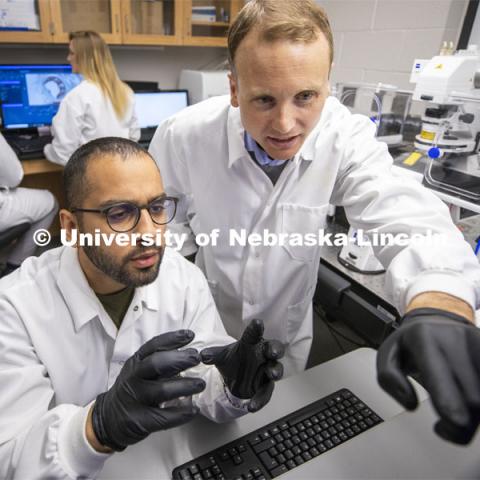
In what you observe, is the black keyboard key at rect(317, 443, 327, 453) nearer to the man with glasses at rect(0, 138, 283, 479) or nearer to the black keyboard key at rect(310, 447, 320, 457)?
the black keyboard key at rect(310, 447, 320, 457)

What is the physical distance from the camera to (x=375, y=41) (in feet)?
7.37

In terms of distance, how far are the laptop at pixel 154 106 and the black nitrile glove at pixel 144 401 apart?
2.49m

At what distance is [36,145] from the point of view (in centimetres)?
254

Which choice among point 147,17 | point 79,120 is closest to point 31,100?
point 79,120

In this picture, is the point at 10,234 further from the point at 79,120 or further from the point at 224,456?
the point at 224,456

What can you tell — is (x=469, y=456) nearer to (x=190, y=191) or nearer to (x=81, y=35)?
(x=190, y=191)

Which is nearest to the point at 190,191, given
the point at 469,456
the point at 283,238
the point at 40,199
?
the point at 283,238

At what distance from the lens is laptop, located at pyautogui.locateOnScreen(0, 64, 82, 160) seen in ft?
8.15

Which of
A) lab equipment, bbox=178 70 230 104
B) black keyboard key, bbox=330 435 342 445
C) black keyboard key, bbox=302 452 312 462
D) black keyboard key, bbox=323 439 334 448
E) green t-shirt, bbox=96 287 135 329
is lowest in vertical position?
black keyboard key, bbox=330 435 342 445

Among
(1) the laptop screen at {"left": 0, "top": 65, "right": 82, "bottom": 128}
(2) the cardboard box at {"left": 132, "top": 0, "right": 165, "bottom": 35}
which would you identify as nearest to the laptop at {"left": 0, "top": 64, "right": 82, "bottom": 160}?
(1) the laptop screen at {"left": 0, "top": 65, "right": 82, "bottom": 128}

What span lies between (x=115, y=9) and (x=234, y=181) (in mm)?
2098

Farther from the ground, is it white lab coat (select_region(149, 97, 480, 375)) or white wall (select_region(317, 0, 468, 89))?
white wall (select_region(317, 0, 468, 89))

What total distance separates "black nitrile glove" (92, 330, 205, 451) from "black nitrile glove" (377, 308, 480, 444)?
0.35 metres

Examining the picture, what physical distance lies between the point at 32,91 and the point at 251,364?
8.77 feet
